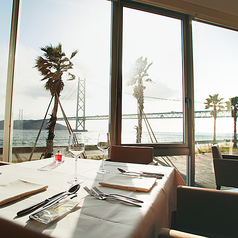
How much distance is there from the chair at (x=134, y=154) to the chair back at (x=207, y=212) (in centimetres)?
93

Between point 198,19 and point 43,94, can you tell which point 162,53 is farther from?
point 43,94

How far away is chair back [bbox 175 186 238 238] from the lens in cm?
101

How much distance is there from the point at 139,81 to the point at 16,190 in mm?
2564

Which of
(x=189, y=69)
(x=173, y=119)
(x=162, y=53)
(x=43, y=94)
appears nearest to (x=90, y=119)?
(x=43, y=94)

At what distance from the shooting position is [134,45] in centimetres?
311

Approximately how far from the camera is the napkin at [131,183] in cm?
88

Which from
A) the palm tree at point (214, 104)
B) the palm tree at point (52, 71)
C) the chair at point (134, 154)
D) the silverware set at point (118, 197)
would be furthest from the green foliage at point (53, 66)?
the palm tree at point (214, 104)

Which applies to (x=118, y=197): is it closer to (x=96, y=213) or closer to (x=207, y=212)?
(x=96, y=213)

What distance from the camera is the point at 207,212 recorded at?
1.04 metres

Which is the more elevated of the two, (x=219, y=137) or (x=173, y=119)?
(x=173, y=119)

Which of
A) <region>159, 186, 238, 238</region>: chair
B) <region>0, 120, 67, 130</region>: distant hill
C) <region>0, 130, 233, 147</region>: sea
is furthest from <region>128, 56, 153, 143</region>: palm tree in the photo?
<region>159, 186, 238, 238</region>: chair

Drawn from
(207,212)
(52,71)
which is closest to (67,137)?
(52,71)

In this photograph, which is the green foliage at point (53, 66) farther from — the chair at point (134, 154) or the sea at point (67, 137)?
the chair at point (134, 154)

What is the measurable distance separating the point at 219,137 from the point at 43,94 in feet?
9.87
